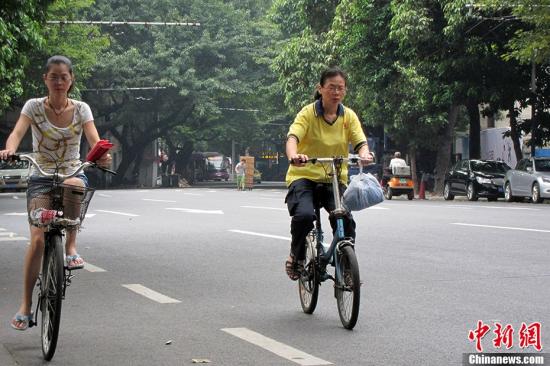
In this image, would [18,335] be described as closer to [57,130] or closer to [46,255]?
[46,255]

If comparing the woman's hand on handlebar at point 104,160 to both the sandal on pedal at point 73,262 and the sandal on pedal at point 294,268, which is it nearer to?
the sandal on pedal at point 73,262

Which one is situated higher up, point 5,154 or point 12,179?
point 5,154

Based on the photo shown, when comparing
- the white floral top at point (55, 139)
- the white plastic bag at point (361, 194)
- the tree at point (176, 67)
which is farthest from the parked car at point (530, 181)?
the tree at point (176, 67)

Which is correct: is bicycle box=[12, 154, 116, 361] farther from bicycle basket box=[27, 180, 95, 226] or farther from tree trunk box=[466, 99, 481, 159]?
tree trunk box=[466, 99, 481, 159]

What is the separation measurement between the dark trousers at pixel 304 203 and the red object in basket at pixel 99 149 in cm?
175

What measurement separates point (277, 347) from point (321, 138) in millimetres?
1775

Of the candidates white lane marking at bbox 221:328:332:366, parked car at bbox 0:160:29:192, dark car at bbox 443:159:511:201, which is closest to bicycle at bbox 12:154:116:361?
white lane marking at bbox 221:328:332:366

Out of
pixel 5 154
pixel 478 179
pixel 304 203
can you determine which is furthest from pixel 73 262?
pixel 478 179

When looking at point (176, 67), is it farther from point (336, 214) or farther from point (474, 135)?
point (336, 214)

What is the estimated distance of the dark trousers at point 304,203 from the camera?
26.7 feet

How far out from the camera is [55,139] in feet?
24.6

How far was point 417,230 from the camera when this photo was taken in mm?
17328

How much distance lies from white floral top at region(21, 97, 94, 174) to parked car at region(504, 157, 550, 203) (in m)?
26.7

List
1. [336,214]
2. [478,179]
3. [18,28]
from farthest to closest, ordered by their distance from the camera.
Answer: [478,179], [18,28], [336,214]
